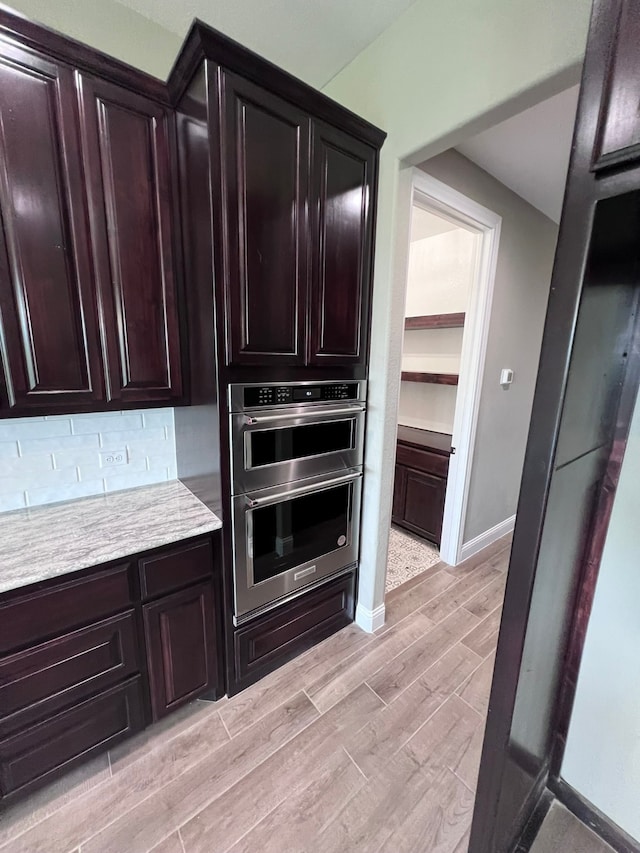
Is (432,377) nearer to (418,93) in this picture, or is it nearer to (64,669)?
(418,93)

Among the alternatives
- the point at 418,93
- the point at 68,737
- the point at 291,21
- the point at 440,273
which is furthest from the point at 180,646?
the point at 440,273

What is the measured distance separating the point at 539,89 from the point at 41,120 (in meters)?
1.60

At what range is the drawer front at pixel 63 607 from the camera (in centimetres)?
105

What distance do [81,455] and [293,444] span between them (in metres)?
Answer: 0.96

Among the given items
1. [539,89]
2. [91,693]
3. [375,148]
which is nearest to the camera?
[539,89]

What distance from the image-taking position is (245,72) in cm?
118

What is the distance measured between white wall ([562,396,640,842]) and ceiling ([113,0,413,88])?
1.84 m

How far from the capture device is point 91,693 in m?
1.22

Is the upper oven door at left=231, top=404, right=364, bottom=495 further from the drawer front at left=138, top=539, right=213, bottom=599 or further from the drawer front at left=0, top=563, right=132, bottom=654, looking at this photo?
the drawer front at left=0, top=563, right=132, bottom=654

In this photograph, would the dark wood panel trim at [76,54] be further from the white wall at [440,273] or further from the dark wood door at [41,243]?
the white wall at [440,273]

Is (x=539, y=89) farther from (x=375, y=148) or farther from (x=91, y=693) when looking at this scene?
(x=91, y=693)

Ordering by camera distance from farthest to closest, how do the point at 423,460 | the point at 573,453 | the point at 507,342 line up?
the point at 423,460 → the point at 507,342 → the point at 573,453

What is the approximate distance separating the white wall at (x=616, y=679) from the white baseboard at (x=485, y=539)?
1.48m

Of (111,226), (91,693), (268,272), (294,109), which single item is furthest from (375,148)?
(91,693)
